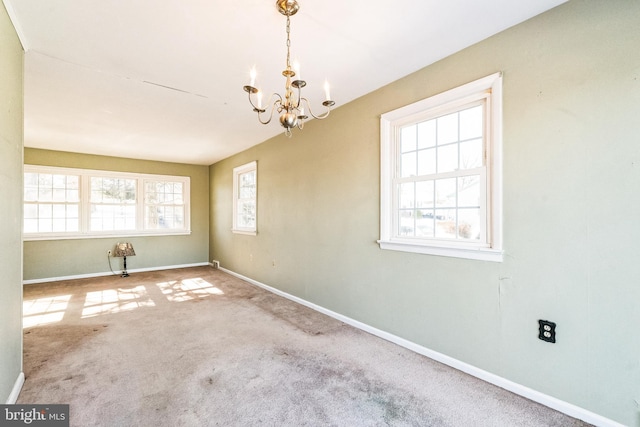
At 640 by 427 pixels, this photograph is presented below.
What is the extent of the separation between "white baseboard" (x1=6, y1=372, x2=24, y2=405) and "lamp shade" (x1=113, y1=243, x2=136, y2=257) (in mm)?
4050

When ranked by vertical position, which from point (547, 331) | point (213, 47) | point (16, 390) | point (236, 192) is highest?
point (213, 47)

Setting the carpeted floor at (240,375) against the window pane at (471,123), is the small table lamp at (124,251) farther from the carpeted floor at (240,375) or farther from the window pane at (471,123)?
the window pane at (471,123)

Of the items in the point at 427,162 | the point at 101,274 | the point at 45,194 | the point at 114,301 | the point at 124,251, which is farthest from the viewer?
the point at 101,274

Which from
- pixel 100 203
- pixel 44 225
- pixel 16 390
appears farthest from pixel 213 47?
pixel 44 225

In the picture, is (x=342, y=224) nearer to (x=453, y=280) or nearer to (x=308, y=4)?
(x=453, y=280)

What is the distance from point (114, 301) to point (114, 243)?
7.81ft

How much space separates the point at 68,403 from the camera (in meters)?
1.86

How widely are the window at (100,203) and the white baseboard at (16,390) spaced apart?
450 centimetres

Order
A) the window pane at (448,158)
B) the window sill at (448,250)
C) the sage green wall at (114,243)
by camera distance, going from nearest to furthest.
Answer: the window sill at (448,250) → the window pane at (448,158) → the sage green wall at (114,243)

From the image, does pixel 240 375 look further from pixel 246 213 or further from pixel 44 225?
pixel 44 225

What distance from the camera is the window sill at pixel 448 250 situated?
2.08 metres

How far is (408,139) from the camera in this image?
9.05ft

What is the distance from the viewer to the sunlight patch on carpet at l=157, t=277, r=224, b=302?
173 inches

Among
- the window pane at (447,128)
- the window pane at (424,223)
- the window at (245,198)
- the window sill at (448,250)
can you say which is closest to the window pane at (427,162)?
the window pane at (447,128)
